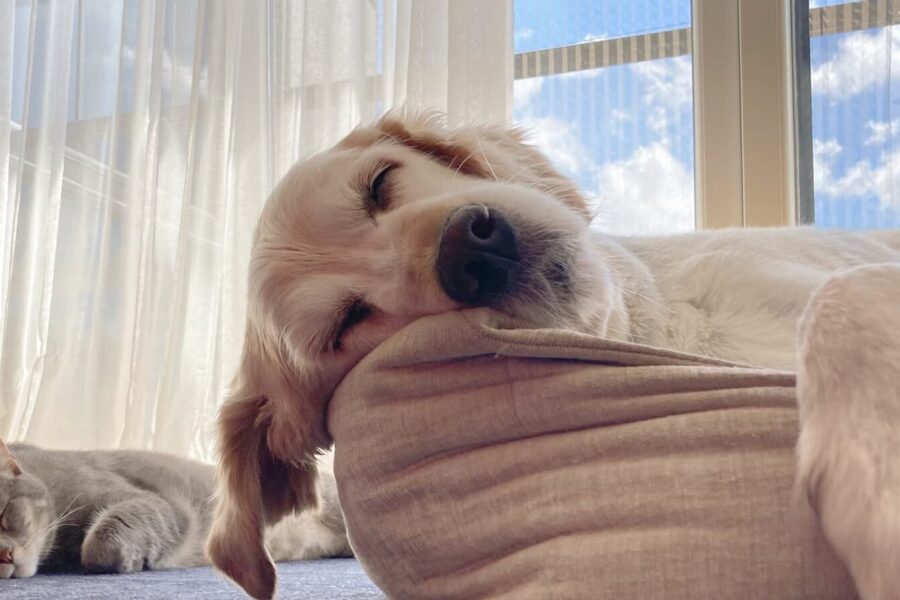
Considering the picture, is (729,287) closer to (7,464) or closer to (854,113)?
(7,464)

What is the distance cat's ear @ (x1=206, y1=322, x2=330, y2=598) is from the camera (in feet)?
3.97

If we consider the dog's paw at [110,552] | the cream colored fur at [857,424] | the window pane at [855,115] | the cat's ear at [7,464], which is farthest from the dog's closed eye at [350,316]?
the window pane at [855,115]

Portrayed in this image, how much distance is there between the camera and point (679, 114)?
10.5ft

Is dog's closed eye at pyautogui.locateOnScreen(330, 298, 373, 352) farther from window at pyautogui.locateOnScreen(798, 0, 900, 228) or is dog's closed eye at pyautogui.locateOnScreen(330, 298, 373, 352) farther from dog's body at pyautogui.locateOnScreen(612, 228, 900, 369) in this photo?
window at pyautogui.locateOnScreen(798, 0, 900, 228)

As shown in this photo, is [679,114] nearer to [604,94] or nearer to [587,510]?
[604,94]

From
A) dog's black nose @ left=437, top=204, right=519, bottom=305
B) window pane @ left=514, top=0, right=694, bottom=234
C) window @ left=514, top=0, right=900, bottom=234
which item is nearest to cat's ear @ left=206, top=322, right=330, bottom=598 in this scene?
dog's black nose @ left=437, top=204, right=519, bottom=305

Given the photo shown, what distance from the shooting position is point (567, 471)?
2.85ft

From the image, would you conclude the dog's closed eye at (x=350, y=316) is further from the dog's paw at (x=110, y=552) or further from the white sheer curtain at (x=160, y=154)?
the white sheer curtain at (x=160, y=154)

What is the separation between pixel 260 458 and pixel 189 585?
2.00 feet

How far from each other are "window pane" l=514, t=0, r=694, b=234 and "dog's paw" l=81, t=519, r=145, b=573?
1.79m

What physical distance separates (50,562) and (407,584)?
5.42 ft

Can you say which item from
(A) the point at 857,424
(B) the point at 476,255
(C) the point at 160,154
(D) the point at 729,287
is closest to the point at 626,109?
(C) the point at 160,154

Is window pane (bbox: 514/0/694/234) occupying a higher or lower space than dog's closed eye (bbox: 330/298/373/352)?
higher

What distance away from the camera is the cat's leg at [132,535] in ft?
7.06
